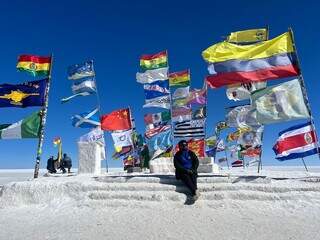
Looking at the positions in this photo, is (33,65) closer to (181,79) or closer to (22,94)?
(22,94)

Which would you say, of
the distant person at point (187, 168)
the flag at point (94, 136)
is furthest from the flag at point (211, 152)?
the distant person at point (187, 168)

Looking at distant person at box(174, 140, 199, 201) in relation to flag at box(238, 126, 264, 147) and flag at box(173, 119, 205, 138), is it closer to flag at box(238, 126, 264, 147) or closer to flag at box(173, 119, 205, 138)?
flag at box(173, 119, 205, 138)

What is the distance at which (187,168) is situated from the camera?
12.3 metres

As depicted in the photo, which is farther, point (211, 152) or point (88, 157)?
point (211, 152)

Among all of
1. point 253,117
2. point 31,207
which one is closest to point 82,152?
point 31,207

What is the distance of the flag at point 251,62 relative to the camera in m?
14.0

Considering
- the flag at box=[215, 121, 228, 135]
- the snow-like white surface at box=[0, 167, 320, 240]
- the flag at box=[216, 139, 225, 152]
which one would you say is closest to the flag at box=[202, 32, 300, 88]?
the snow-like white surface at box=[0, 167, 320, 240]

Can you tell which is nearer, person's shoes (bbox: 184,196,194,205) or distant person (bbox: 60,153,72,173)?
person's shoes (bbox: 184,196,194,205)

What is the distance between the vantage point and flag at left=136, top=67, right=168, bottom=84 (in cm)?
2323

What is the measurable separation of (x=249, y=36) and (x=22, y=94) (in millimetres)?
11203

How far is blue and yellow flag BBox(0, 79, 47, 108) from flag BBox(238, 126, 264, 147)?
17014 millimetres

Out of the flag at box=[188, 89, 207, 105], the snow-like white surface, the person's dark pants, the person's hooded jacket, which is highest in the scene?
the flag at box=[188, 89, 207, 105]

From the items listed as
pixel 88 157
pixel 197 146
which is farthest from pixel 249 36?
pixel 88 157

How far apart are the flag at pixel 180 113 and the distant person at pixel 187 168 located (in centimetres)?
1094
